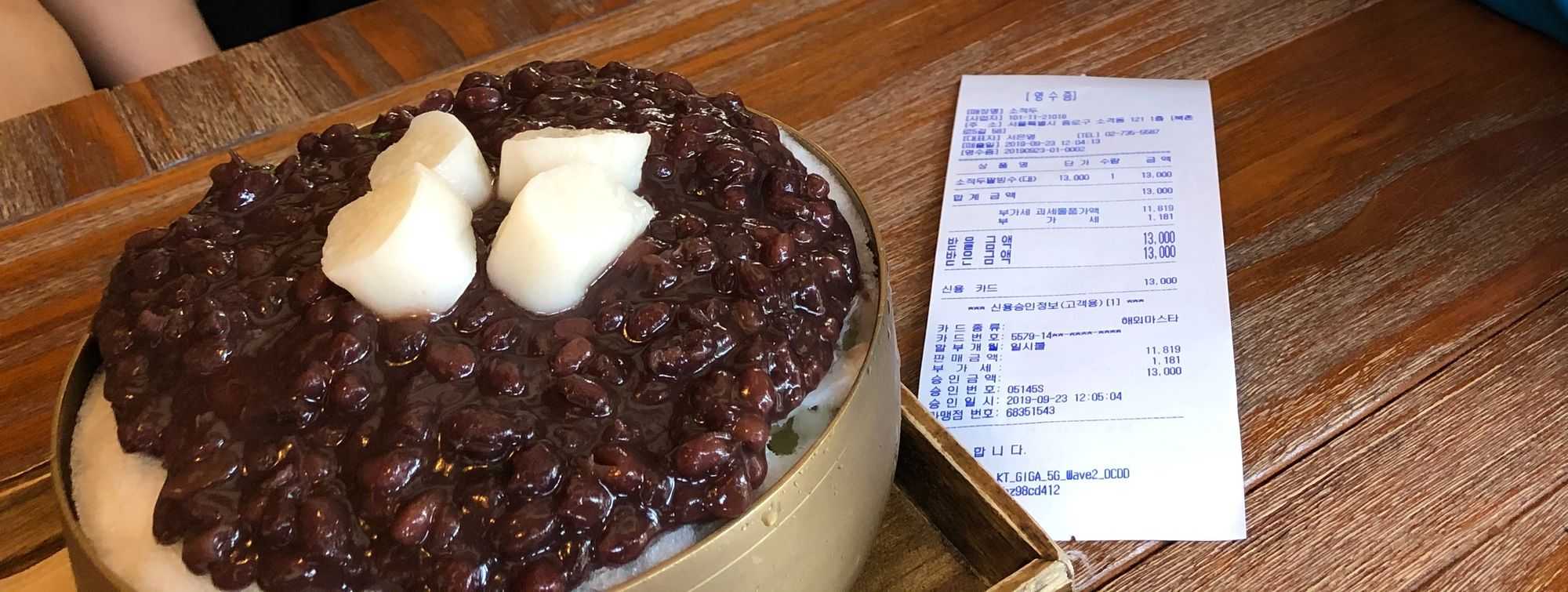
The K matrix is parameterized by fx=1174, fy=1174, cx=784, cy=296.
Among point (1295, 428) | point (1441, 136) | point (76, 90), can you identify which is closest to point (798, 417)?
point (1295, 428)

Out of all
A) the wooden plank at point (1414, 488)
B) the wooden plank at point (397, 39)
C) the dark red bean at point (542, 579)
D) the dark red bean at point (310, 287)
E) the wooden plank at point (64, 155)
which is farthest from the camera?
the wooden plank at point (397, 39)

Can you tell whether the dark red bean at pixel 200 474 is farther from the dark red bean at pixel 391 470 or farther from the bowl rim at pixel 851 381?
the bowl rim at pixel 851 381

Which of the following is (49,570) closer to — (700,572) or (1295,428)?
(700,572)

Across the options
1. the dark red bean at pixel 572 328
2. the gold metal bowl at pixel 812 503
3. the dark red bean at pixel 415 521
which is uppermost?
the dark red bean at pixel 572 328

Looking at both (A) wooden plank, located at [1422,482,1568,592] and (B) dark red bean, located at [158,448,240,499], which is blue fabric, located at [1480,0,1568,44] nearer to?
(A) wooden plank, located at [1422,482,1568,592]

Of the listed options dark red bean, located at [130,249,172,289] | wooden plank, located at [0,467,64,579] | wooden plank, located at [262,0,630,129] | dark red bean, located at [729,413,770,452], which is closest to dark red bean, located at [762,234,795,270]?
dark red bean, located at [729,413,770,452]

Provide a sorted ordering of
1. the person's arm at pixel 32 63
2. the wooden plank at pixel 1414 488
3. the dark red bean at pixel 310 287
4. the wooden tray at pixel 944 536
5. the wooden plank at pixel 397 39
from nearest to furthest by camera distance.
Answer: the dark red bean at pixel 310 287 → the wooden tray at pixel 944 536 → the wooden plank at pixel 1414 488 → the wooden plank at pixel 397 39 → the person's arm at pixel 32 63

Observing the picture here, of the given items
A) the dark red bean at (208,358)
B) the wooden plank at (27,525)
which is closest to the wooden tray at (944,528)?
the dark red bean at (208,358)
